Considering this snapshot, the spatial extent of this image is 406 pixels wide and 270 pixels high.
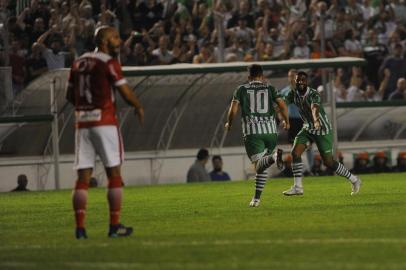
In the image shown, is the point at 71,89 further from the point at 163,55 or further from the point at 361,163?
the point at 163,55

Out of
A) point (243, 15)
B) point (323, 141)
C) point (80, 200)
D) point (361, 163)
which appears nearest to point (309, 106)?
point (323, 141)

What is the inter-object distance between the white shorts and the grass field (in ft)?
2.78

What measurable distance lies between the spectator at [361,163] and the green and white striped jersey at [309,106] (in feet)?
30.6

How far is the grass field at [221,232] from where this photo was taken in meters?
12.3

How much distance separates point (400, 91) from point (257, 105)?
43.7ft

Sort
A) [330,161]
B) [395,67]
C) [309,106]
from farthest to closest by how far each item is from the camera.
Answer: [395,67] → [330,161] → [309,106]

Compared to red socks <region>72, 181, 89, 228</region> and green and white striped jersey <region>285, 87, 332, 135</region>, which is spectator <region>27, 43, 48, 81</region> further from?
red socks <region>72, 181, 89, 228</region>

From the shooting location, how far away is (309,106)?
2330 cm

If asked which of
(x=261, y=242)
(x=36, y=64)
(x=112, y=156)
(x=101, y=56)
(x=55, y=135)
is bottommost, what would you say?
(x=55, y=135)

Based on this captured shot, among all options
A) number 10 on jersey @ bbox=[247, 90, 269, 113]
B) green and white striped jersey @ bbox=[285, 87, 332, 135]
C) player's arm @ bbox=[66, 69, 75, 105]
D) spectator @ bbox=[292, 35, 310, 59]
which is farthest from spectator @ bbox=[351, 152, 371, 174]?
player's arm @ bbox=[66, 69, 75, 105]

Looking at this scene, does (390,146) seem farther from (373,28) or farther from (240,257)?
(240,257)

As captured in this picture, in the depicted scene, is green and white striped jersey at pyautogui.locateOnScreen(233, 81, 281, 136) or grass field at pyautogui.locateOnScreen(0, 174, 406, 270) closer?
grass field at pyautogui.locateOnScreen(0, 174, 406, 270)

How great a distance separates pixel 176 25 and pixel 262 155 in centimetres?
1384

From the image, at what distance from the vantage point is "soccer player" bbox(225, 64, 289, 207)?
21078 millimetres
